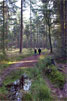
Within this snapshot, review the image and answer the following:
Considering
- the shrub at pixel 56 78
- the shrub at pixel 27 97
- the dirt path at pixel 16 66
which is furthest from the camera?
the dirt path at pixel 16 66

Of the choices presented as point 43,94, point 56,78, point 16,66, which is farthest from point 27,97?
point 16,66

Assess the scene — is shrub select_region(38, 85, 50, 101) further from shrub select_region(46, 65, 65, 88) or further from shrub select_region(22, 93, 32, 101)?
shrub select_region(46, 65, 65, 88)

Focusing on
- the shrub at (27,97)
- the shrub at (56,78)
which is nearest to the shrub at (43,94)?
the shrub at (27,97)

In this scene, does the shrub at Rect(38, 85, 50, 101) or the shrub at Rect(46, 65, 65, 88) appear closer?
the shrub at Rect(38, 85, 50, 101)

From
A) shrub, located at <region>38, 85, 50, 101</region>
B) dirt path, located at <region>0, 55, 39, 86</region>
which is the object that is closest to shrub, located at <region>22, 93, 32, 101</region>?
shrub, located at <region>38, 85, 50, 101</region>

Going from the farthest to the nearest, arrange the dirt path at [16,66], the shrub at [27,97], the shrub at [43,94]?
→ 1. the dirt path at [16,66]
2. the shrub at [43,94]
3. the shrub at [27,97]

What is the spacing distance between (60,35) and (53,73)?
584cm

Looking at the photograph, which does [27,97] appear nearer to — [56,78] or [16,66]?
[56,78]

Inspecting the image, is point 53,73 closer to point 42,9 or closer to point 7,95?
point 7,95

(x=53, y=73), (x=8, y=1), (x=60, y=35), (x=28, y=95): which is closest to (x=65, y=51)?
(x=60, y=35)

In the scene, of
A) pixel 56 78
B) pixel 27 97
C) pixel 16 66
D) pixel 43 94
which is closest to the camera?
pixel 27 97

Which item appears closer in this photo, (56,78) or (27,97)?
(27,97)

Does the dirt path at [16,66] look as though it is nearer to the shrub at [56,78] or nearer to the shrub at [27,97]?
the shrub at [27,97]

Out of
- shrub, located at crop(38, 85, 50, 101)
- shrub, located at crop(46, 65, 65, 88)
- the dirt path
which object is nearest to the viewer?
shrub, located at crop(38, 85, 50, 101)
